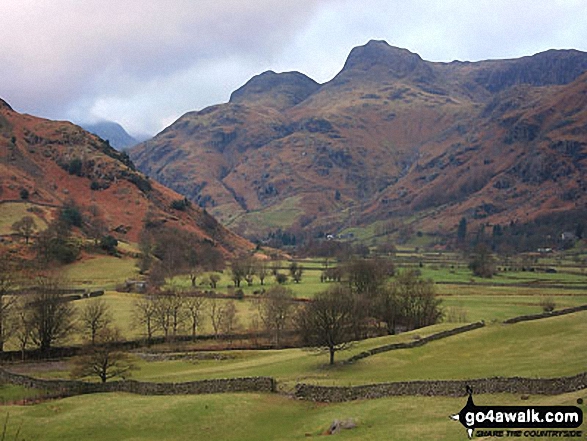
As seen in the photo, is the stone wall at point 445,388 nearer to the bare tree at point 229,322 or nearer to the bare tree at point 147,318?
the bare tree at point 229,322

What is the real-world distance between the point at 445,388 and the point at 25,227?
150778 millimetres

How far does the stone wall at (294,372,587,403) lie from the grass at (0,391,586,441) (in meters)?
1.21

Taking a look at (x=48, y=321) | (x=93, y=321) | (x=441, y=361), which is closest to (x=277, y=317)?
(x=93, y=321)

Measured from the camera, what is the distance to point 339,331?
65812mm

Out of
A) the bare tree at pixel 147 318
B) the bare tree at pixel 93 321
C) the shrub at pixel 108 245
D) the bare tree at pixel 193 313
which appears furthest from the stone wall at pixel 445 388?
the shrub at pixel 108 245

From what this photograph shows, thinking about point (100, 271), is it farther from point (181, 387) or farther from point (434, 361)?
point (434, 361)

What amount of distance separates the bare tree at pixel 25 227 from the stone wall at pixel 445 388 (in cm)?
13700

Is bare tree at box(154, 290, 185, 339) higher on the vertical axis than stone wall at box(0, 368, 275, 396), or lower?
higher

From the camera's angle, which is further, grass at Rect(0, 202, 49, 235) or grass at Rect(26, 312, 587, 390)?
grass at Rect(0, 202, 49, 235)

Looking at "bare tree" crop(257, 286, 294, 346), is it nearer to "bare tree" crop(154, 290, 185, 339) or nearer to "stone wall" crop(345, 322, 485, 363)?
"bare tree" crop(154, 290, 185, 339)

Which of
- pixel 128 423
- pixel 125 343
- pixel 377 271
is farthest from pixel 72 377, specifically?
pixel 377 271

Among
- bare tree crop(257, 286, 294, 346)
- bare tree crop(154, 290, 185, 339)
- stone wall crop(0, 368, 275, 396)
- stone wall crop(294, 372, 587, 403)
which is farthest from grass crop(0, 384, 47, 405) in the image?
bare tree crop(257, 286, 294, 346)

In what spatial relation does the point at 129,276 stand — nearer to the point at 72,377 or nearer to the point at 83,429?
the point at 72,377

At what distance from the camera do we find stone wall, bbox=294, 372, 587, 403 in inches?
1576
